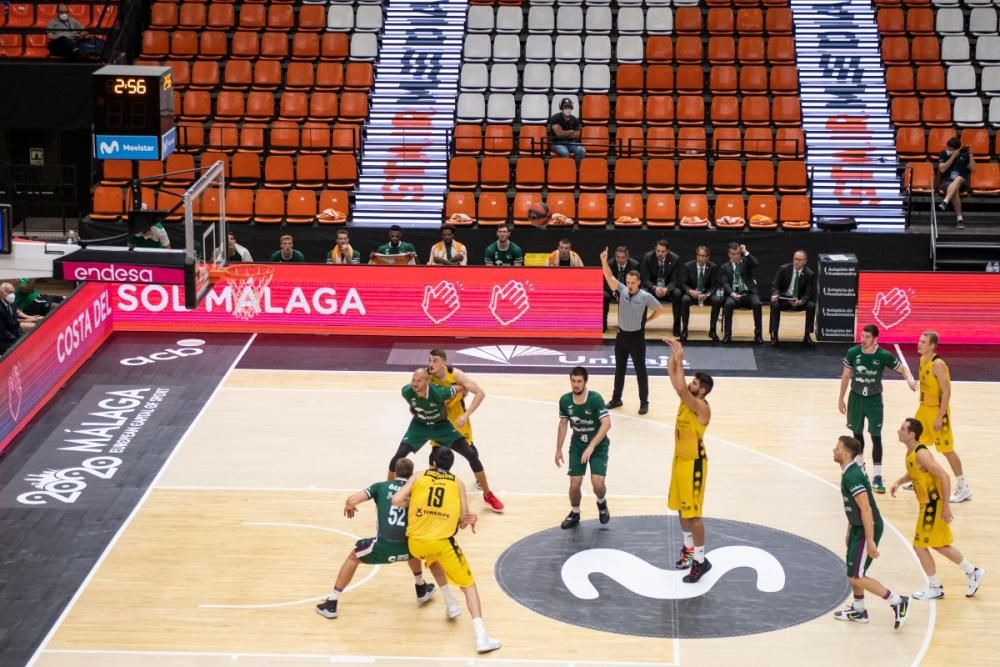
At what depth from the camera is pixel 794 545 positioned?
15438 millimetres

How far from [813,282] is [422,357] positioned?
6462mm

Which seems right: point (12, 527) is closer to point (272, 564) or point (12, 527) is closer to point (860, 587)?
point (272, 564)

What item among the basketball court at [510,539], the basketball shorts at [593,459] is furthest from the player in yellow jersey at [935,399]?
the basketball shorts at [593,459]

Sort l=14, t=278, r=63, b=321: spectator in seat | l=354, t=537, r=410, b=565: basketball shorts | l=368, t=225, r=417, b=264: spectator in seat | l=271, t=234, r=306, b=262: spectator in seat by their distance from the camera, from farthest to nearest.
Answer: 1. l=368, t=225, r=417, b=264: spectator in seat
2. l=271, t=234, r=306, b=262: spectator in seat
3. l=14, t=278, r=63, b=321: spectator in seat
4. l=354, t=537, r=410, b=565: basketball shorts

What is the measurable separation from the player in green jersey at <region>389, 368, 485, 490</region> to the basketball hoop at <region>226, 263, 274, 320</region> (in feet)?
27.3

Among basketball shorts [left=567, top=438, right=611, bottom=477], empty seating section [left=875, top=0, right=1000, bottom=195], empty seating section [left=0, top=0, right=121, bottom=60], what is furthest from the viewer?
empty seating section [left=0, top=0, right=121, bottom=60]

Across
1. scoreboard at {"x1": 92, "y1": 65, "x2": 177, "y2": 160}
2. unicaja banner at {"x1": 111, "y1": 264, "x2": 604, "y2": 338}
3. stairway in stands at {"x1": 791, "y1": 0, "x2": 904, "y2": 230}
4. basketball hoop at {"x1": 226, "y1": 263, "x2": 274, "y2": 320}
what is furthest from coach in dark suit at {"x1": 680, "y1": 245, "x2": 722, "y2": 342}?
scoreboard at {"x1": 92, "y1": 65, "x2": 177, "y2": 160}

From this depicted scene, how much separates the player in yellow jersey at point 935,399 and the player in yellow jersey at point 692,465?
305 centimetres

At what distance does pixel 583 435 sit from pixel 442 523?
3004 millimetres

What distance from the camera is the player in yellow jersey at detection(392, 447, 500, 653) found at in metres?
12.9

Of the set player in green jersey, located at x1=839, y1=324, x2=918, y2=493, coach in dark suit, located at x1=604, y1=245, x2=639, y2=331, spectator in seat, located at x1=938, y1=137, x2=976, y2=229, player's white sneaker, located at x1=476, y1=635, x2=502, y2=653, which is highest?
spectator in seat, located at x1=938, y1=137, x2=976, y2=229

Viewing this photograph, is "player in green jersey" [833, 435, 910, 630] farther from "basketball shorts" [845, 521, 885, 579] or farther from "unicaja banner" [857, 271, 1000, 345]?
"unicaja banner" [857, 271, 1000, 345]

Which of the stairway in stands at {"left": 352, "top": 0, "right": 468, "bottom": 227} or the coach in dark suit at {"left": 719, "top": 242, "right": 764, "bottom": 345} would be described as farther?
the stairway in stands at {"left": 352, "top": 0, "right": 468, "bottom": 227}

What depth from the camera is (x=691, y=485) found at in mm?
14188
